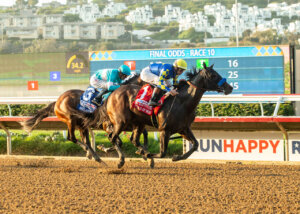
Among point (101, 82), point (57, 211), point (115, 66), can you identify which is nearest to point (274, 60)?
point (115, 66)

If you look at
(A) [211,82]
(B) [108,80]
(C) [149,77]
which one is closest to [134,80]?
(B) [108,80]

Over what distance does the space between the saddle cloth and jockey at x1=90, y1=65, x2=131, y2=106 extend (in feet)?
1.91

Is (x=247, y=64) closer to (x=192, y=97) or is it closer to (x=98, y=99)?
(x=98, y=99)

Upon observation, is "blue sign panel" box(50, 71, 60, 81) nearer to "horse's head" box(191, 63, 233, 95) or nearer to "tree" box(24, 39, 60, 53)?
"tree" box(24, 39, 60, 53)

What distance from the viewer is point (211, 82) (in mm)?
6316

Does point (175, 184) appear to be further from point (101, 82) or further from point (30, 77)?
point (30, 77)

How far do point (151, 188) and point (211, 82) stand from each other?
170cm

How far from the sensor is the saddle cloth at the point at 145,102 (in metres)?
6.42

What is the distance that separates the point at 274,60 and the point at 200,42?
11.7m

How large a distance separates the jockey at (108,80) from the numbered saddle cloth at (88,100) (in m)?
0.06

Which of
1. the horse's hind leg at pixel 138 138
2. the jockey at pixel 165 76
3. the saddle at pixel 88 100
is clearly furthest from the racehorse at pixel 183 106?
the saddle at pixel 88 100

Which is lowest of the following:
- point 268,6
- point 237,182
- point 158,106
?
point 237,182

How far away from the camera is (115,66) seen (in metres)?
12.8

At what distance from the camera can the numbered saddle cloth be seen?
23.8 feet
